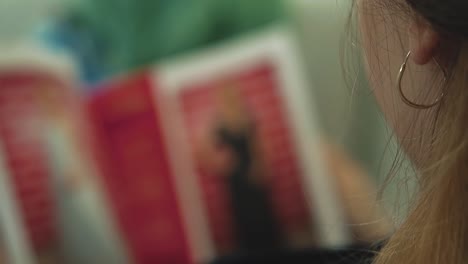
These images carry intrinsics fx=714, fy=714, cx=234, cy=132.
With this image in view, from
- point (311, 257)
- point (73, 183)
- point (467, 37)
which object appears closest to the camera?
point (467, 37)

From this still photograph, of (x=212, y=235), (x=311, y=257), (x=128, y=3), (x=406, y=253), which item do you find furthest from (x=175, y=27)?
(x=406, y=253)

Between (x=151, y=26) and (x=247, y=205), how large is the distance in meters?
0.31

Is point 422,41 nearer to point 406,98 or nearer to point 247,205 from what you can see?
point 406,98

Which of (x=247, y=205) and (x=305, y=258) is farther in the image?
(x=247, y=205)

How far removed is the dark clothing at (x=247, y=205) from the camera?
108cm

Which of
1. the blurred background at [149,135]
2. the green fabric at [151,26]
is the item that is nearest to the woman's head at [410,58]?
the blurred background at [149,135]

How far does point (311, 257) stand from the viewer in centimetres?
80

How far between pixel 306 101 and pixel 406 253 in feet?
2.14

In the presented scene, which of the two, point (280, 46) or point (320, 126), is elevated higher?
point (280, 46)

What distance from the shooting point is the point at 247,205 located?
109cm

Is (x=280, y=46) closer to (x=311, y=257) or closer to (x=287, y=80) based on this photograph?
(x=287, y=80)

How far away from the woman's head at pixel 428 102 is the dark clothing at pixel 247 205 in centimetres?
62

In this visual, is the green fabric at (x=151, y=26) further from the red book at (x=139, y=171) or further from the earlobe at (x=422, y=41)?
the earlobe at (x=422, y=41)

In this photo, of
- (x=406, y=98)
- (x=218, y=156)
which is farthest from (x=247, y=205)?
(x=406, y=98)
